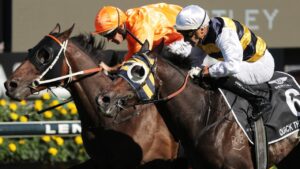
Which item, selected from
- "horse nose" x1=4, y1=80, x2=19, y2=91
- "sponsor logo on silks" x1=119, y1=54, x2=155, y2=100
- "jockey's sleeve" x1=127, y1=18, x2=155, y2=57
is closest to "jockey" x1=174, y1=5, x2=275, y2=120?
"sponsor logo on silks" x1=119, y1=54, x2=155, y2=100

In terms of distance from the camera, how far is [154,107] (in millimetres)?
6070

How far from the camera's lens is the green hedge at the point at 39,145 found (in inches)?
315

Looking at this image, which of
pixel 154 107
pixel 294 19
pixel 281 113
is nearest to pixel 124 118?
pixel 154 107

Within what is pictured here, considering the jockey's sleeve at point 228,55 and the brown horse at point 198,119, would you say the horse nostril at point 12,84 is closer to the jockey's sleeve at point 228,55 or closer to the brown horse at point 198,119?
the brown horse at point 198,119

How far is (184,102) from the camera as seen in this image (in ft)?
17.5

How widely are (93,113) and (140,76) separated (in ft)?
3.15

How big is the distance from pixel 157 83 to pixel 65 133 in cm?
266

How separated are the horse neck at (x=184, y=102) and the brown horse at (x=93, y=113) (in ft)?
2.16

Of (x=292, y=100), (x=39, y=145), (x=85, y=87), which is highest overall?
(x=292, y=100)

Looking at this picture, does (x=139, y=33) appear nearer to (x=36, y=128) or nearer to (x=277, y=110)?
(x=277, y=110)

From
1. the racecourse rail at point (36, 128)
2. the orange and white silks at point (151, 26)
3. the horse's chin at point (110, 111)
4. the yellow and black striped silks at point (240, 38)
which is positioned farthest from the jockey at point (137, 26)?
the racecourse rail at point (36, 128)

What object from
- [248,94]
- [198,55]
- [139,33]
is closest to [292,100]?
[248,94]

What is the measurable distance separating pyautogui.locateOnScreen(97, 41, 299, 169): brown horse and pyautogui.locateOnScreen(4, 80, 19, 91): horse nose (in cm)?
101

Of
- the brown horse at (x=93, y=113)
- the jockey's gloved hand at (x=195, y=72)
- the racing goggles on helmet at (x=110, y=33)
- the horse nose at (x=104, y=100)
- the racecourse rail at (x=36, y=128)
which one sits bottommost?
the racecourse rail at (x=36, y=128)
